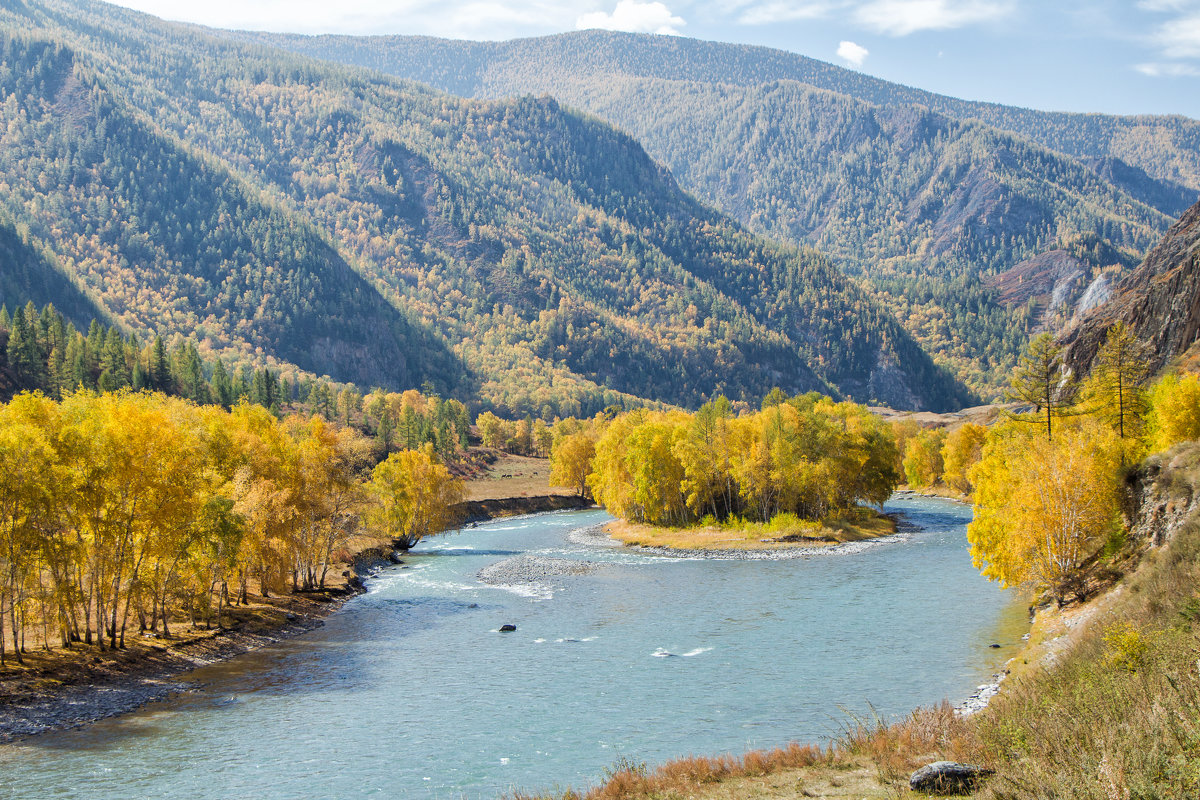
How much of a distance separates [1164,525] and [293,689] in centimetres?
4901

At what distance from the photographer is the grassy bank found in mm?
102562

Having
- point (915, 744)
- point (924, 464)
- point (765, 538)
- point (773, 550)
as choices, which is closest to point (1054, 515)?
point (915, 744)

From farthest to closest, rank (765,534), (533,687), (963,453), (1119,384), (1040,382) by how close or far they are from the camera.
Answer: (963,453) → (765,534) → (1040,382) → (1119,384) → (533,687)

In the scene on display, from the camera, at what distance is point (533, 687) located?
148 ft

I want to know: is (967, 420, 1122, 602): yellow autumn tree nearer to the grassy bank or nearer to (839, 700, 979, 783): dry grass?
(839, 700, 979, 783): dry grass

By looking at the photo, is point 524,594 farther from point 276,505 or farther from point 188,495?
point 188,495

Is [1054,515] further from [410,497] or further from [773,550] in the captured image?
[410,497]

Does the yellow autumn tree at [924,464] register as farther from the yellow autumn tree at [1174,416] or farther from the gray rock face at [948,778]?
the gray rock face at [948,778]

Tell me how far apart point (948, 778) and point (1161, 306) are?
12532 centimetres

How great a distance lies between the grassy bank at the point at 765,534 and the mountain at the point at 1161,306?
39016 millimetres

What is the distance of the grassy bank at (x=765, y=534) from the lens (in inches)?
4038

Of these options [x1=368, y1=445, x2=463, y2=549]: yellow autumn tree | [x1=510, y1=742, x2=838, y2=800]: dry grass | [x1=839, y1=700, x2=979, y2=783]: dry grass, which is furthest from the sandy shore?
[x1=510, y1=742, x2=838, y2=800]: dry grass

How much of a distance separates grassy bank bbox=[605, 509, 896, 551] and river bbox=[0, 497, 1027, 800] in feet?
82.3

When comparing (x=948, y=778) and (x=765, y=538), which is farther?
(x=765, y=538)
